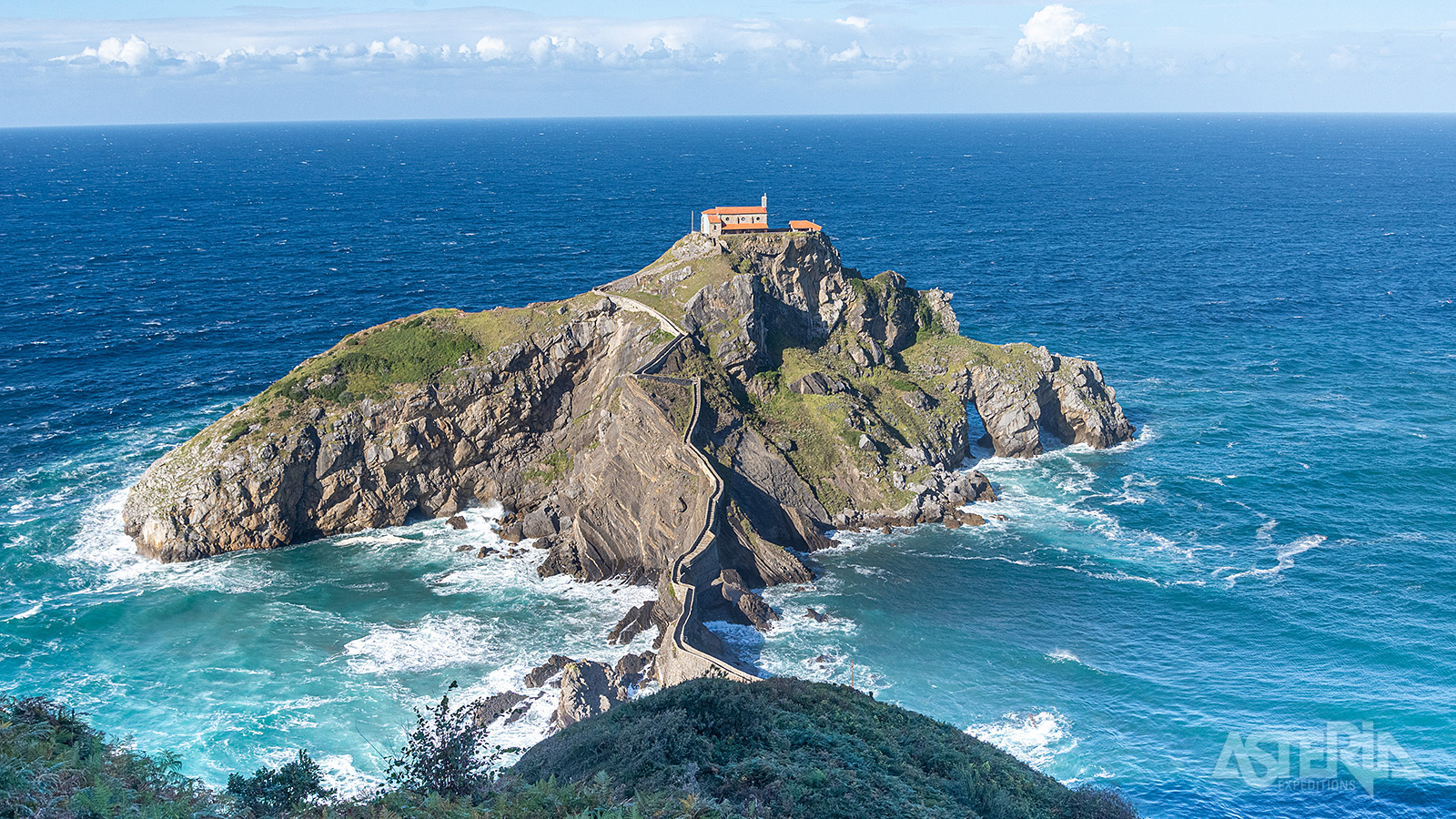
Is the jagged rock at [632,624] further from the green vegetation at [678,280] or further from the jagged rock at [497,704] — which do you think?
the green vegetation at [678,280]

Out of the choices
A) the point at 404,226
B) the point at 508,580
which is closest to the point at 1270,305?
the point at 508,580

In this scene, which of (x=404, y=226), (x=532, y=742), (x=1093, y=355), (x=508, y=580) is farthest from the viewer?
(x=404, y=226)

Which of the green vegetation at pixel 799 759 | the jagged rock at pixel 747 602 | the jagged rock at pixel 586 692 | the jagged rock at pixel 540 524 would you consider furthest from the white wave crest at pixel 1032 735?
the jagged rock at pixel 540 524

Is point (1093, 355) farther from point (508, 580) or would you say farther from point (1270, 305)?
point (508, 580)

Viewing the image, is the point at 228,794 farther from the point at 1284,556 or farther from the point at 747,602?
the point at 1284,556

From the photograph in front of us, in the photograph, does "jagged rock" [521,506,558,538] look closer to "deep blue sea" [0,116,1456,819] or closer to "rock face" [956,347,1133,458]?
"deep blue sea" [0,116,1456,819]

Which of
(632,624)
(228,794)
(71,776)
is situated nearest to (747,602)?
(632,624)
